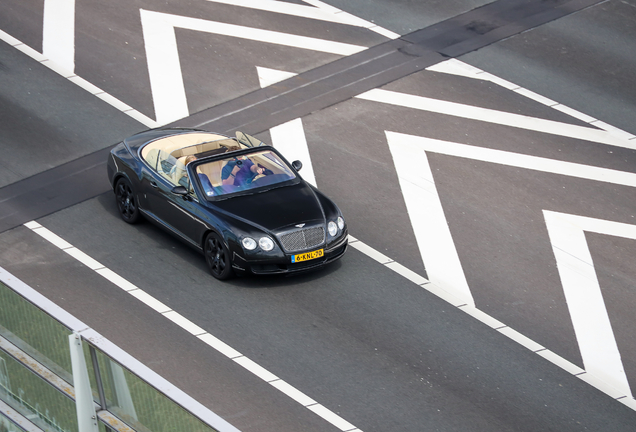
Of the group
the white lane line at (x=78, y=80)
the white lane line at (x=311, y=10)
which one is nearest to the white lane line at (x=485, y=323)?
the white lane line at (x=78, y=80)

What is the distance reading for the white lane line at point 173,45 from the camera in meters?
18.0

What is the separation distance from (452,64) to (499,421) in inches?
426

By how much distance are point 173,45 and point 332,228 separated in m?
8.57

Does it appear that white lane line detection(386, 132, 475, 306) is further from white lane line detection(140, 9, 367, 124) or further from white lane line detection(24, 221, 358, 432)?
white lane line detection(140, 9, 367, 124)

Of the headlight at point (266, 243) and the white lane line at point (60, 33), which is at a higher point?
the white lane line at point (60, 33)

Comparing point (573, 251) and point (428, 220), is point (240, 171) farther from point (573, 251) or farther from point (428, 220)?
point (573, 251)

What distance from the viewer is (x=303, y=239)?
12641 millimetres

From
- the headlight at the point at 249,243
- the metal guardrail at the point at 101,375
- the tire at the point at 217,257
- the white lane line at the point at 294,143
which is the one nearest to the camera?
the metal guardrail at the point at 101,375

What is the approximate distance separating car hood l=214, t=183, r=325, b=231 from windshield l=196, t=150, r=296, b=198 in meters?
0.20

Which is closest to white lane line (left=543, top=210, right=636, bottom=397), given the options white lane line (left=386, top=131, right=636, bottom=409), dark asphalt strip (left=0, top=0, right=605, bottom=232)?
white lane line (left=386, top=131, right=636, bottom=409)

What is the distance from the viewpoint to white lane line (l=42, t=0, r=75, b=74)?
19125 mm

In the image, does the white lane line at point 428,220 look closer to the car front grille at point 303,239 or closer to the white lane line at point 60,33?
the car front grille at point 303,239

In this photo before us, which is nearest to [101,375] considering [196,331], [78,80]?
[196,331]

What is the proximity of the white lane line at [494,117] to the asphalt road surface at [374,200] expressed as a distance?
0.04 metres
